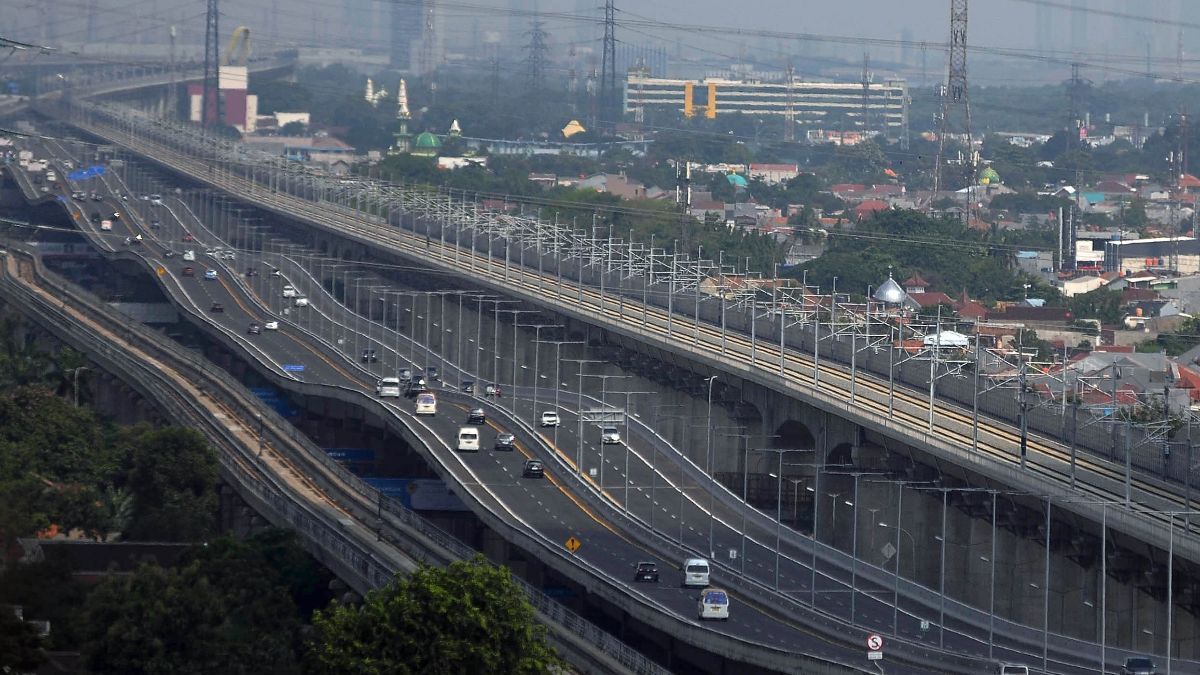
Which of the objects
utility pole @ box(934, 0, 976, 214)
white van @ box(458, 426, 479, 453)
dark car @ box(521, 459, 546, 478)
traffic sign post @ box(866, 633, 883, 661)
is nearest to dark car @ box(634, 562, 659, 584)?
traffic sign post @ box(866, 633, 883, 661)

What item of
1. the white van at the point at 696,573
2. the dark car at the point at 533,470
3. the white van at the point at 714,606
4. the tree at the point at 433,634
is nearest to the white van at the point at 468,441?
the dark car at the point at 533,470

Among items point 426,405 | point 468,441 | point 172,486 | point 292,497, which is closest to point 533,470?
point 468,441

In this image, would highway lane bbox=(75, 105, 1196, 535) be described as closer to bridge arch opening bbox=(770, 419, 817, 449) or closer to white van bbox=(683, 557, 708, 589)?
bridge arch opening bbox=(770, 419, 817, 449)

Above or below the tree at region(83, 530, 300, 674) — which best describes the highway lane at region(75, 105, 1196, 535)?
above

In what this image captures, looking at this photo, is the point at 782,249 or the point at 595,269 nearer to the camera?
the point at 595,269

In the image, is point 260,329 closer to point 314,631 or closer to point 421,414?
point 421,414

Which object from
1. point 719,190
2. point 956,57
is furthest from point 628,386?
point 719,190

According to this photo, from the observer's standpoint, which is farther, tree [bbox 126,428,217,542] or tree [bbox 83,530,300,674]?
tree [bbox 126,428,217,542]

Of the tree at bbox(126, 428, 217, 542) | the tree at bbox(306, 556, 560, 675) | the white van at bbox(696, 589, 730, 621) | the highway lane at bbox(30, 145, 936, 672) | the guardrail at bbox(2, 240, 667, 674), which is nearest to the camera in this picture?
the tree at bbox(306, 556, 560, 675)
